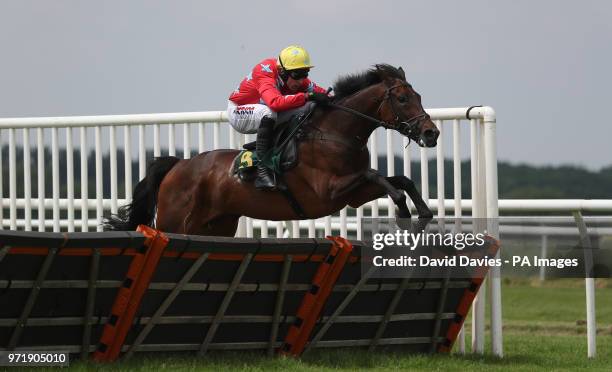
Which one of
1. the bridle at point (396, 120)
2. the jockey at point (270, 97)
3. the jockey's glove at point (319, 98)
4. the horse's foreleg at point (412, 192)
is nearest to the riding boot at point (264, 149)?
the jockey at point (270, 97)

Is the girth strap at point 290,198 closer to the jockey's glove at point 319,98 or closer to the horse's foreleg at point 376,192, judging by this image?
the horse's foreleg at point 376,192

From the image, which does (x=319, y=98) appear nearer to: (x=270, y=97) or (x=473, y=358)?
(x=270, y=97)

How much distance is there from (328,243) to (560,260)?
176cm

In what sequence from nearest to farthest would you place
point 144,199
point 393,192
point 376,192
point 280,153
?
point 393,192, point 376,192, point 280,153, point 144,199

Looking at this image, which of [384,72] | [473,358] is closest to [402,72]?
[384,72]

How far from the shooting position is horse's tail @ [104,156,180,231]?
906cm

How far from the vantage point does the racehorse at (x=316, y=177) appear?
26.3ft

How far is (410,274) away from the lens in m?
7.14

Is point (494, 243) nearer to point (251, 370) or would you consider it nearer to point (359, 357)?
point (359, 357)

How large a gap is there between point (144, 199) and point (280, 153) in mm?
1182

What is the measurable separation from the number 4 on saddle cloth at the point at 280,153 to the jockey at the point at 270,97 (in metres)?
0.04

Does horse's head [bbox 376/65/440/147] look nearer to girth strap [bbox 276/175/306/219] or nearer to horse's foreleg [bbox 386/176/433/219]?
horse's foreleg [bbox 386/176/433/219]

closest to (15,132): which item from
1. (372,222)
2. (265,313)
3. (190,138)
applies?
(190,138)

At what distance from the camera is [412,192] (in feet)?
25.6
